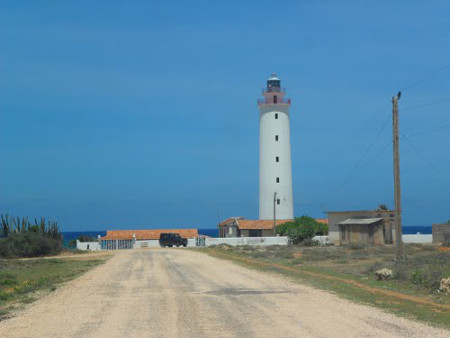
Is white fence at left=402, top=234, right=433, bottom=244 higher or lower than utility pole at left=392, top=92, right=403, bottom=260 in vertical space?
lower

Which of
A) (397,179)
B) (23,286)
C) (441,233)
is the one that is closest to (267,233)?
(441,233)

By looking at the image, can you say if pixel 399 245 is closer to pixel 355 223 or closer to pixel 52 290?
pixel 52 290

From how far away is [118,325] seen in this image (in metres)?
13.5

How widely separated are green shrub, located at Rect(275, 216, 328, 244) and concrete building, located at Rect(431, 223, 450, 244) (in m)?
11.8

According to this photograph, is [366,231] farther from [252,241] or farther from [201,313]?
[201,313]

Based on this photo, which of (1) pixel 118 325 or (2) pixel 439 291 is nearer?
(1) pixel 118 325

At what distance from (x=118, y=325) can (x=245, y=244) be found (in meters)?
52.2

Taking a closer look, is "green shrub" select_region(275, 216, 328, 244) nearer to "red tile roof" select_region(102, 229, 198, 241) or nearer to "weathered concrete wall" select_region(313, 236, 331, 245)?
"weathered concrete wall" select_region(313, 236, 331, 245)

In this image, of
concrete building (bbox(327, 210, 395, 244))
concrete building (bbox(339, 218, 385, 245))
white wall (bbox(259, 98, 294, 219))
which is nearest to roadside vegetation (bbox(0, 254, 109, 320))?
concrete building (bbox(339, 218, 385, 245))

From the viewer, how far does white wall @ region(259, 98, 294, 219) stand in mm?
72188

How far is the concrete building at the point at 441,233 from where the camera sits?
6103 centimetres

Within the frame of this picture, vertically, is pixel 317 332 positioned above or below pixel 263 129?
below

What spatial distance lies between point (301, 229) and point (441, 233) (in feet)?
43.8

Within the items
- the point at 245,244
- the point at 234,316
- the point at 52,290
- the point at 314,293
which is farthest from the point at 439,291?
the point at 245,244
